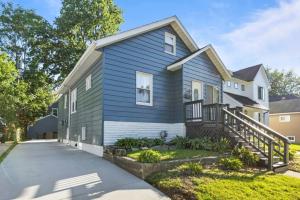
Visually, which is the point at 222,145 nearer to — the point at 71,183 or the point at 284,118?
the point at 71,183

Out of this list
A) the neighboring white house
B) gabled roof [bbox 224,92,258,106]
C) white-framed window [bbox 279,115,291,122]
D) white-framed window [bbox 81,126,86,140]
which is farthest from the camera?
white-framed window [bbox 279,115,291,122]

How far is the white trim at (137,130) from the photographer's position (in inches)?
426

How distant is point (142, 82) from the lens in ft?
40.8

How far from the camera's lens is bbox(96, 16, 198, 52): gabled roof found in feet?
35.8

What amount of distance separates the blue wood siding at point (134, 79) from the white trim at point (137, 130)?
0.68 feet

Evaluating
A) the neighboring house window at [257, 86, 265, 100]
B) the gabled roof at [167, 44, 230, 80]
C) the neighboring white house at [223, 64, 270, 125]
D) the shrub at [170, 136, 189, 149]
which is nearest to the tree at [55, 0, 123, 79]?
the neighboring white house at [223, 64, 270, 125]

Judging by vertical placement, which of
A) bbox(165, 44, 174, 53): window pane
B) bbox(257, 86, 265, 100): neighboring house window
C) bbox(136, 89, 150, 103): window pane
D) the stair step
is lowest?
the stair step

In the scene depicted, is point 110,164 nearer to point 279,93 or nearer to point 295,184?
point 295,184

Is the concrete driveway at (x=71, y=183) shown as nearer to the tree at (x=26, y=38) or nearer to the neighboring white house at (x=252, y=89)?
the neighboring white house at (x=252, y=89)

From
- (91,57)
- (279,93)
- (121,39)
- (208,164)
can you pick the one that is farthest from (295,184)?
(279,93)

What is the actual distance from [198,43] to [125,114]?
261 inches

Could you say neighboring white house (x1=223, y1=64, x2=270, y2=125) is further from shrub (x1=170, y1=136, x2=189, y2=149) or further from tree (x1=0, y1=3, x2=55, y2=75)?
tree (x1=0, y1=3, x2=55, y2=75)

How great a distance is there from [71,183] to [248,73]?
25.1m

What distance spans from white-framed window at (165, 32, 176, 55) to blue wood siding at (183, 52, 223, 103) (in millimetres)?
1328
